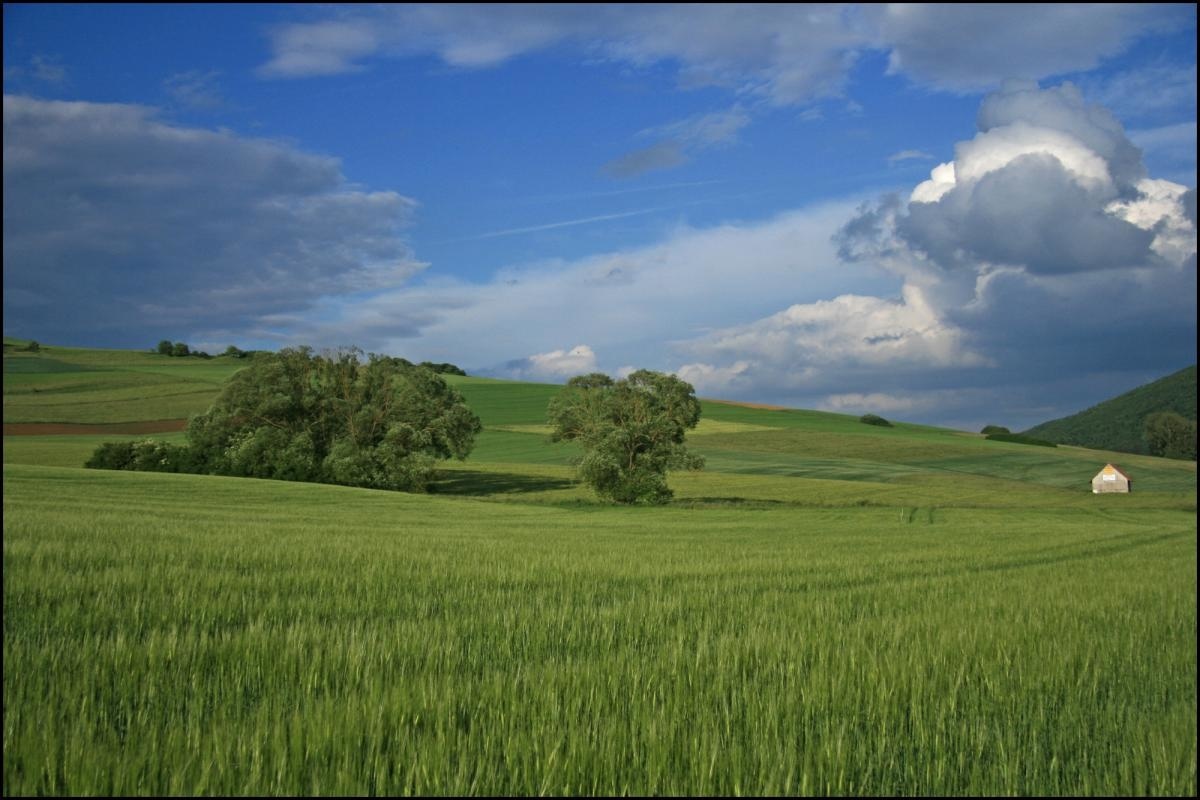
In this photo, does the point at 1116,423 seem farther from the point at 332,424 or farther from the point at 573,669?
the point at 573,669

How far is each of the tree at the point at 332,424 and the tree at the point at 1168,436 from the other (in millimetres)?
58352

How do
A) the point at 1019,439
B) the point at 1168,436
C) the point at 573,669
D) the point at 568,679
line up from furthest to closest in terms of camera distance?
the point at 1019,439, the point at 1168,436, the point at 573,669, the point at 568,679

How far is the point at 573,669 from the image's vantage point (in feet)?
20.7

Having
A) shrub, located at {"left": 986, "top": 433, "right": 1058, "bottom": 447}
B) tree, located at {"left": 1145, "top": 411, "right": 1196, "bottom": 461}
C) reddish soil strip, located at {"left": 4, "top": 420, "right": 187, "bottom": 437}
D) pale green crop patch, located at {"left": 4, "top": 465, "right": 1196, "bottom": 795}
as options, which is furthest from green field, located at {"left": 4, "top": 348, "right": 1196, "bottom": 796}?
shrub, located at {"left": 986, "top": 433, "right": 1058, "bottom": 447}

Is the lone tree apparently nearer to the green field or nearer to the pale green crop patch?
the green field

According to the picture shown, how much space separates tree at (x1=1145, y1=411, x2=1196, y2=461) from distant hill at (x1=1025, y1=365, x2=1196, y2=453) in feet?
9.30

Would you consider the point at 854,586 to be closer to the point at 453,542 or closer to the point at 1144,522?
the point at 453,542

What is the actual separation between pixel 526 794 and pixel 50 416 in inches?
3748

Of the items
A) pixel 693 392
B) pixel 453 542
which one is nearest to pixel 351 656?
pixel 453 542

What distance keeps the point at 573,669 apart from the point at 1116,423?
385 feet

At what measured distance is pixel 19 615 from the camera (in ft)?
26.5

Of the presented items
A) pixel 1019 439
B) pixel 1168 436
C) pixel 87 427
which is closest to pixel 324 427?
pixel 87 427

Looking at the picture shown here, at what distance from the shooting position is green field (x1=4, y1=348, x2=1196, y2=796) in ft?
13.6

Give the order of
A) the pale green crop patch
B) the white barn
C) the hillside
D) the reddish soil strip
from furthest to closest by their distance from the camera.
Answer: the reddish soil strip → the white barn → the hillside → the pale green crop patch
